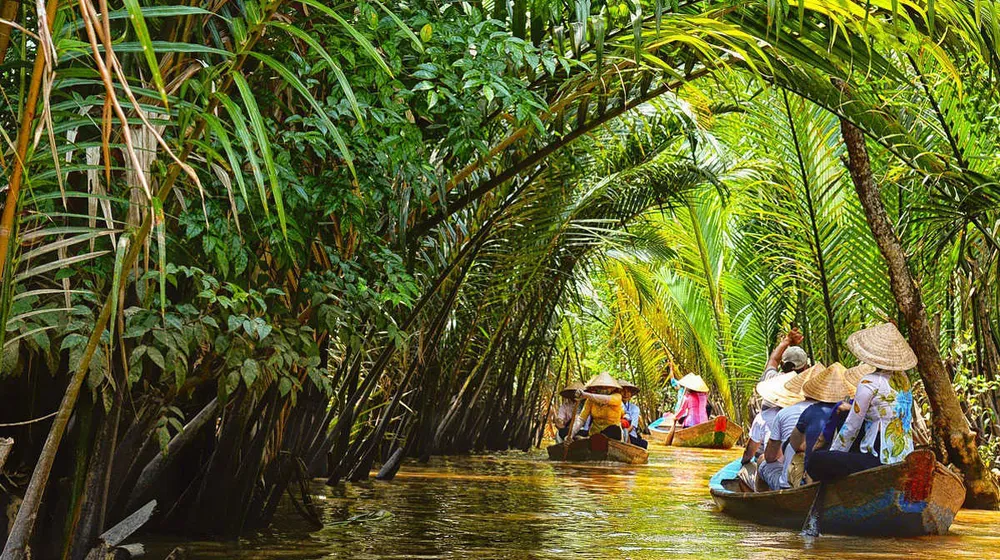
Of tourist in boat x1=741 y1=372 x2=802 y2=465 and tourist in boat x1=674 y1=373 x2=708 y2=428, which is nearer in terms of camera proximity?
tourist in boat x1=741 y1=372 x2=802 y2=465

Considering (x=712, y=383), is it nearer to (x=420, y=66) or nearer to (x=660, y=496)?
(x=660, y=496)

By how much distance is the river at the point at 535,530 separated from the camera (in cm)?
672

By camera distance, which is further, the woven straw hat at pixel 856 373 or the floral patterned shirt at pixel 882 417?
the woven straw hat at pixel 856 373

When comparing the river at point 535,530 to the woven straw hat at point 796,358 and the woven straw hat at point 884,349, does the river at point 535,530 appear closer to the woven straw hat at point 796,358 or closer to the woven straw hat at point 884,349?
the woven straw hat at point 884,349

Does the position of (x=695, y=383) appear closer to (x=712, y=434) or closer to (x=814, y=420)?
(x=712, y=434)

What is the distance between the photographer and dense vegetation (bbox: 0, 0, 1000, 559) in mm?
3260

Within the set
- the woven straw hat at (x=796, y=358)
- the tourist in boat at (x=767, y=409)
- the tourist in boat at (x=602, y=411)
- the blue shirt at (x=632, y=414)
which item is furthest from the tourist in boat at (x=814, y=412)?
the blue shirt at (x=632, y=414)

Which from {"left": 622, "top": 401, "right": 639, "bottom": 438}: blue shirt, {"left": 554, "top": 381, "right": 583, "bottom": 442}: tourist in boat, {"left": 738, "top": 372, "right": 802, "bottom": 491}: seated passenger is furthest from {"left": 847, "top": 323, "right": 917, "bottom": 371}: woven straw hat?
{"left": 622, "top": 401, "right": 639, "bottom": 438}: blue shirt

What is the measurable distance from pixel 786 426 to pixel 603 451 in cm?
786

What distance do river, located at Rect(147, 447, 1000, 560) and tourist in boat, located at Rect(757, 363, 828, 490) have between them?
17.6 inches

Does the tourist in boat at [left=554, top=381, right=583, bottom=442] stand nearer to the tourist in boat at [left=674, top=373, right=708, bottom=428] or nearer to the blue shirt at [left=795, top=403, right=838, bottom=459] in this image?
the tourist in boat at [left=674, top=373, right=708, bottom=428]

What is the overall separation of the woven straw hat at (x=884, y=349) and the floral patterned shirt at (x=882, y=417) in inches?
4.7

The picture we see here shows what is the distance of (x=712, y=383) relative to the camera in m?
25.7

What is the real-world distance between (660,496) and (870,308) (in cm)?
272
